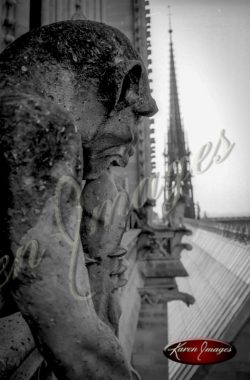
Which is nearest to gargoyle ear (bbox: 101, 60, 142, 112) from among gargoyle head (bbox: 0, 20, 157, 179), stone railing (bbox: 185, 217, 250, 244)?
gargoyle head (bbox: 0, 20, 157, 179)

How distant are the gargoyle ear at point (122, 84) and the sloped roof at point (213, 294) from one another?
1057 centimetres

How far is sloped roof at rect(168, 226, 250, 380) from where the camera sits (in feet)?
42.3

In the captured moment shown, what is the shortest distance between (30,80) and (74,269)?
46cm

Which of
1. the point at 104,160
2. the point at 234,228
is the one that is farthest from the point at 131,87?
the point at 234,228

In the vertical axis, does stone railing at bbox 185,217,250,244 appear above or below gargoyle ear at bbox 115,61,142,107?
below

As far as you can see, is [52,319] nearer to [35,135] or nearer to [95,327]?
[95,327]

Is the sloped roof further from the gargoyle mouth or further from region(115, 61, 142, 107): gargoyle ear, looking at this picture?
region(115, 61, 142, 107): gargoyle ear

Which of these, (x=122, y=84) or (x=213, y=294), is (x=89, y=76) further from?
(x=213, y=294)

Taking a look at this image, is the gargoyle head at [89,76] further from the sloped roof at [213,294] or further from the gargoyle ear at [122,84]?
the sloped roof at [213,294]

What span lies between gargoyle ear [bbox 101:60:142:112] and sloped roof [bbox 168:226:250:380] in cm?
1057

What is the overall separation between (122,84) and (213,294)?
18.8 meters

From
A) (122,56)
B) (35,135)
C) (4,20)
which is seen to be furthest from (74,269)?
(4,20)

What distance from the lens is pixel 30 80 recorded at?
0.81m

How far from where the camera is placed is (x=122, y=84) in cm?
90
